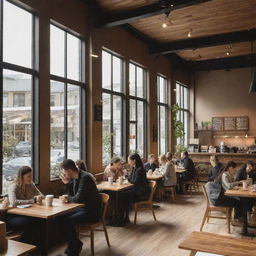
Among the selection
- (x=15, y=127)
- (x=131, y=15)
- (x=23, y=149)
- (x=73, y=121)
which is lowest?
(x=23, y=149)

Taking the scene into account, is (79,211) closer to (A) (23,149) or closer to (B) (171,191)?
(A) (23,149)

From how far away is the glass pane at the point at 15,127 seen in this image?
4.84m

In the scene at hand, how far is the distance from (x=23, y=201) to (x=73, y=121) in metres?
2.53

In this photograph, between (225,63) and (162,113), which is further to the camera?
(225,63)

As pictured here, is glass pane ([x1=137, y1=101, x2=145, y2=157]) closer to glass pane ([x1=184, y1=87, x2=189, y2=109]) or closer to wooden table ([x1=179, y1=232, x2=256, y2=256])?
glass pane ([x1=184, y1=87, x2=189, y2=109])

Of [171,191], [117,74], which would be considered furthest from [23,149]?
[171,191]

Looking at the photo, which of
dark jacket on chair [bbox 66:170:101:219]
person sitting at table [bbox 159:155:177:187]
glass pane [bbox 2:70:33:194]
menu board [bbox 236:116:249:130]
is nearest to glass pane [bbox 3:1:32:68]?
glass pane [bbox 2:70:33:194]

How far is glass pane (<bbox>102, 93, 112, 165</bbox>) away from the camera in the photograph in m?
7.32

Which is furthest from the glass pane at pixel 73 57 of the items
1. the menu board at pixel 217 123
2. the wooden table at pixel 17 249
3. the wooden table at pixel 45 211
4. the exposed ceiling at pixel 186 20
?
the menu board at pixel 217 123

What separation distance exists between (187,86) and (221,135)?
2522 mm

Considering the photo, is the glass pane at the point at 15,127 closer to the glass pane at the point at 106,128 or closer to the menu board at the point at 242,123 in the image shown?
the glass pane at the point at 106,128

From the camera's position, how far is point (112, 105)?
7.75m

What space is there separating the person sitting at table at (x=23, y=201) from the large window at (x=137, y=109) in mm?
4385

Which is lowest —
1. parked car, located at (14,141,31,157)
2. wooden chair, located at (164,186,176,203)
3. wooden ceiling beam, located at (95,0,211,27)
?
wooden chair, located at (164,186,176,203)
